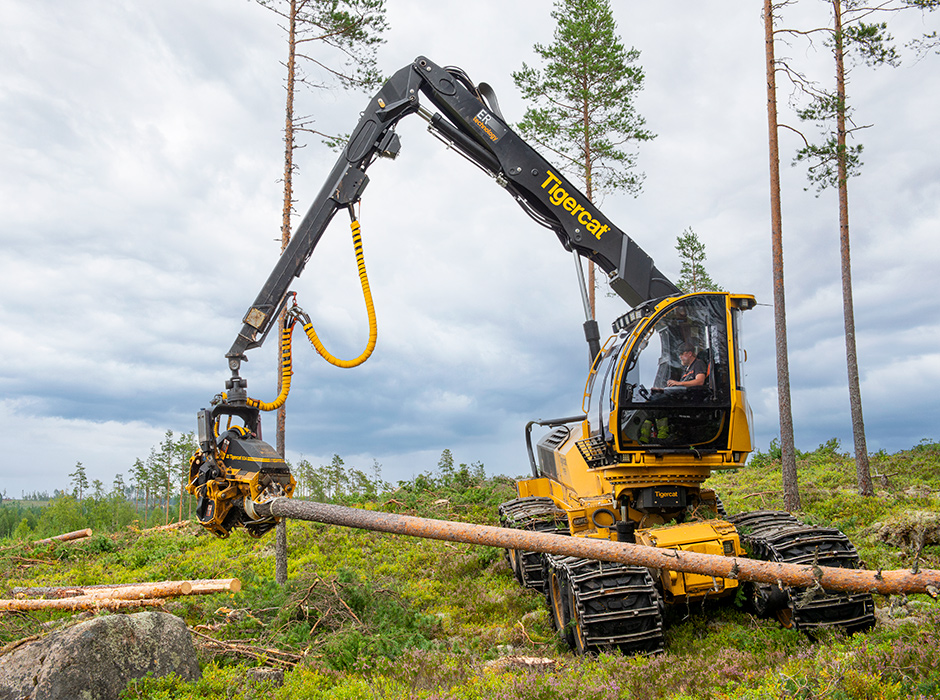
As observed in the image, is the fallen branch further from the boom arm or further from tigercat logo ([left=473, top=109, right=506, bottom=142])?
tigercat logo ([left=473, top=109, right=506, bottom=142])

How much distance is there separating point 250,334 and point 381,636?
399cm

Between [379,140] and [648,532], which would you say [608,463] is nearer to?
[648,532]

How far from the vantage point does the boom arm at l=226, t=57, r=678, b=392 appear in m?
8.76

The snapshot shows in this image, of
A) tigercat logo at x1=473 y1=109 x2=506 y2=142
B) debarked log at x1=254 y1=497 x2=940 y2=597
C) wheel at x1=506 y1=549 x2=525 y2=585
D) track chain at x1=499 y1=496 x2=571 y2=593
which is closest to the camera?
debarked log at x1=254 y1=497 x2=940 y2=597

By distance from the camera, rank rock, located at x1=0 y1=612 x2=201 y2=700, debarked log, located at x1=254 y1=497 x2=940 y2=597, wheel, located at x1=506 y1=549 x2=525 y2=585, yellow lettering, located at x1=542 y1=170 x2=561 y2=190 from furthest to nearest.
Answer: wheel, located at x1=506 y1=549 x2=525 y2=585, yellow lettering, located at x1=542 y1=170 x2=561 y2=190, rock, located at x1=0 y1=612 x2=201 y2=700, debarked log, located at x1=254 y1=497 x2=940 y2=597

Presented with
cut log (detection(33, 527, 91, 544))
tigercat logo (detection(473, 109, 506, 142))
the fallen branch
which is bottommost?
the fallen branch

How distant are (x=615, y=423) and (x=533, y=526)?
352 cm

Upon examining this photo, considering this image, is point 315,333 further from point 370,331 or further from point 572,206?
point 572,206

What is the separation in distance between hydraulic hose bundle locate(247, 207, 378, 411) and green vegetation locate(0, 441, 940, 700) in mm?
2545

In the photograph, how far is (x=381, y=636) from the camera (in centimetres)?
745

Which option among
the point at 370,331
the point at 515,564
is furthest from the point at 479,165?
the point at 515,564

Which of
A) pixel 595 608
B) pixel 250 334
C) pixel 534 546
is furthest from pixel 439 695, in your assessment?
pixel 250 334

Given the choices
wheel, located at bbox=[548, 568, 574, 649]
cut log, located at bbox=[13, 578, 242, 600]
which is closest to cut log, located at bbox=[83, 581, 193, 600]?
cut log, located at bbox=[13, 578, 242, 600]

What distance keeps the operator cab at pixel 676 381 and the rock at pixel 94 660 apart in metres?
4.78
